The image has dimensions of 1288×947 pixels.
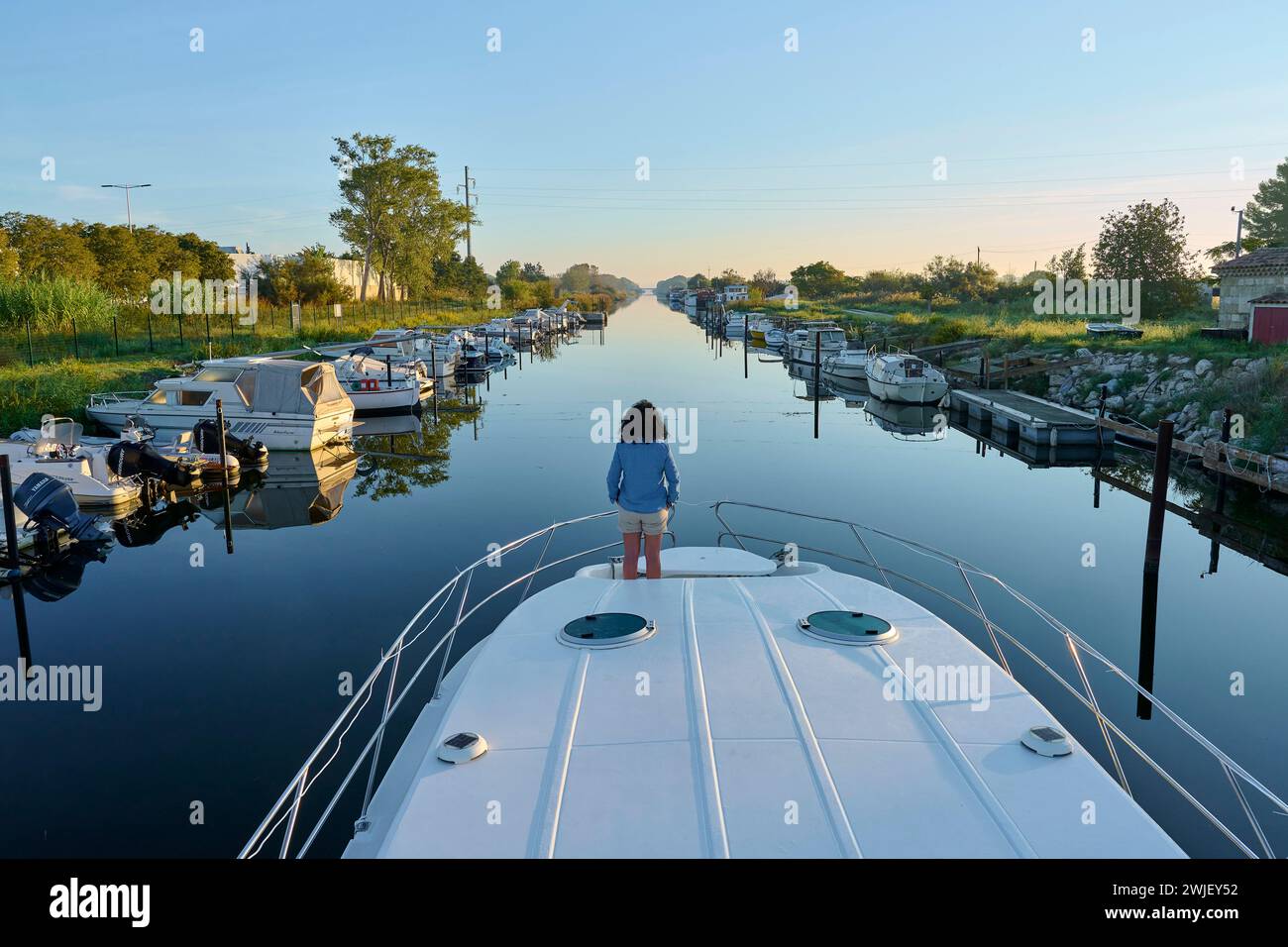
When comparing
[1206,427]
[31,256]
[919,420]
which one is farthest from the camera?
[31,256]

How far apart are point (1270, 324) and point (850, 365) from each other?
1811 centimetres

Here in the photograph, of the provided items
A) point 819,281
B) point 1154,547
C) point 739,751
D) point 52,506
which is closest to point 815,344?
point 1154,547

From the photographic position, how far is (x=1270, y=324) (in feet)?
90.4

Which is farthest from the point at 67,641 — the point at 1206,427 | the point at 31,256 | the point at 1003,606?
the point at 31,256

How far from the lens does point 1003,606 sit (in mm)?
13062

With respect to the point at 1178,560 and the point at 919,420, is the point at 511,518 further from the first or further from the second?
the point at 919,420

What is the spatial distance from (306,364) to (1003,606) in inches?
770

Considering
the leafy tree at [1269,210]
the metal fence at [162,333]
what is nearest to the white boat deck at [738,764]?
the metal fence at [162,333]

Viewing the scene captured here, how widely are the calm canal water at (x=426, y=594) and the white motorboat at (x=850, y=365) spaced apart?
544 inches

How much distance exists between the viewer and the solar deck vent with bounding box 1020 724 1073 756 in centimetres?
490

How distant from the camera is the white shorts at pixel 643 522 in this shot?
27.8 feet

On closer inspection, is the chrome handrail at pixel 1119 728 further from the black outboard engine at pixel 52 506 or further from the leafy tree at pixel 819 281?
the leafy tree at pixel 819 281

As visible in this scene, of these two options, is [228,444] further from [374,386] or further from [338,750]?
[338,750]
